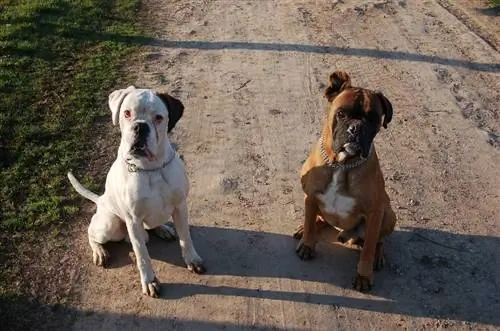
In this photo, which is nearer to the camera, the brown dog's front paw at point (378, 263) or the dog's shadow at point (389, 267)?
the dog's shadow at point (389, 267)

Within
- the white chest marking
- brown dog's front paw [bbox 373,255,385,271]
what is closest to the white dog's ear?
the white chest marking

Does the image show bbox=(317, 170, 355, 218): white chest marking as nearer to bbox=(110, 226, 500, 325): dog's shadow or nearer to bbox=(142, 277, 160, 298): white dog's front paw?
bbox=(110, 226, 500, 325): dog's shadow

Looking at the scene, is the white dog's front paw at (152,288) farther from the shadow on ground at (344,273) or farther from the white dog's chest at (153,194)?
the white dog's chest at (153,194)

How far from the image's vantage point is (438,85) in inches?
306

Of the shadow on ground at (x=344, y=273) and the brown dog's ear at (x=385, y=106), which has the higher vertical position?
the brown dog's ear at (x=385, y=106)

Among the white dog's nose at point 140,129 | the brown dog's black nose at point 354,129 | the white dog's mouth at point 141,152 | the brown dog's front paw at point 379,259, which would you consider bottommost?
the brown dog's front paw at point 379,259

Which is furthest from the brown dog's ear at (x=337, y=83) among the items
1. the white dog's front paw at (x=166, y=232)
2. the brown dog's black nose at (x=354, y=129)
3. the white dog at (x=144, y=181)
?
the white dog's front paw at (x=166, y=232)

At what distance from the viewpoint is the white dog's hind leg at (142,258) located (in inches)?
176

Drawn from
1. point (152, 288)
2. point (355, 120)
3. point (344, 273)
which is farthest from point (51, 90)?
point (355, 120)

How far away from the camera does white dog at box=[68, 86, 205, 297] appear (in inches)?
158

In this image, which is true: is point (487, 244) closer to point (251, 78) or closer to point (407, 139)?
point (407, 139)

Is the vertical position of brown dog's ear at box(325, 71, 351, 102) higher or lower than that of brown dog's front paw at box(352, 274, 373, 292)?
higher

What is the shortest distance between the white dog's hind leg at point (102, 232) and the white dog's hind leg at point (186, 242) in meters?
0.48

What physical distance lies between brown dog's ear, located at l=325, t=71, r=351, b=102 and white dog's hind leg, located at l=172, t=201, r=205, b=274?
4.60ft
